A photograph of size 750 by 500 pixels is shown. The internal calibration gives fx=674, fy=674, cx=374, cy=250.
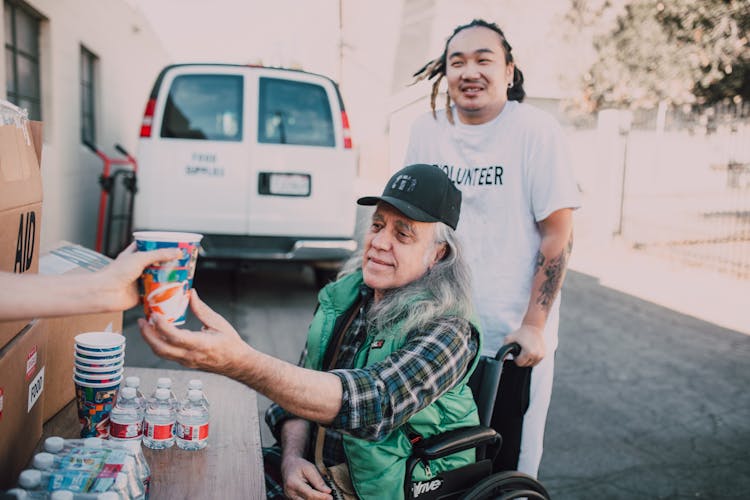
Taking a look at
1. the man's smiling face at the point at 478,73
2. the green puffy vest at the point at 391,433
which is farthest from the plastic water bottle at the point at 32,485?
the man's smiling face at the point at 478,73

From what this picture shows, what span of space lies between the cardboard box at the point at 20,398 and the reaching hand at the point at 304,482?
0.69 m

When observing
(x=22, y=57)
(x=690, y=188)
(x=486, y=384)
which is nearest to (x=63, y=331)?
(x=486, y=384)

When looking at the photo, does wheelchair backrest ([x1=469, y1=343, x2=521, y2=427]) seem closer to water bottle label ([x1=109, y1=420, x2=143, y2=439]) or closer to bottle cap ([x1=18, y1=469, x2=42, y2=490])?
water bottle label ([x1=109, y1=420, x2=143, y2=439])

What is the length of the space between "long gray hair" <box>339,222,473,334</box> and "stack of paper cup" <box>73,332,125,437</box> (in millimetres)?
730

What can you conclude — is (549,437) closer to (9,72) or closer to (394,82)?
(9,72)

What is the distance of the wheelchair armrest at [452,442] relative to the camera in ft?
6.04

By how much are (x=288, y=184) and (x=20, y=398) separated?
4.91 metres

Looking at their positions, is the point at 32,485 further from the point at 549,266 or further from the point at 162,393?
the point at 549,266

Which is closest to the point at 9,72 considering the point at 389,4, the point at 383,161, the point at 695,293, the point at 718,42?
the point at 695,293

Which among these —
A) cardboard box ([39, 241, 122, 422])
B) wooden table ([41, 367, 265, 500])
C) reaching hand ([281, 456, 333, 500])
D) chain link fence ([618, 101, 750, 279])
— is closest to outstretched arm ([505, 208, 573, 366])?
reaching hand ([281, 456, 333, 500])

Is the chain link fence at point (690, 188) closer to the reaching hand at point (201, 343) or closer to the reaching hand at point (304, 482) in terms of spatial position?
the reaching hand at point (304, 482)

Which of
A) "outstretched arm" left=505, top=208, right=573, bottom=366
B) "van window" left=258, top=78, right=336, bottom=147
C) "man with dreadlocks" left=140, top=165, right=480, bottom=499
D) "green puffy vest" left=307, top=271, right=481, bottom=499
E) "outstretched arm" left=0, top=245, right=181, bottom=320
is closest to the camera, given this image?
"outstretched arm" left=0, top=245, right=181, bottom=320

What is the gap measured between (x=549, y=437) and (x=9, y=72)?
5502 millimetres

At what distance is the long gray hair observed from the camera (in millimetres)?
1896
